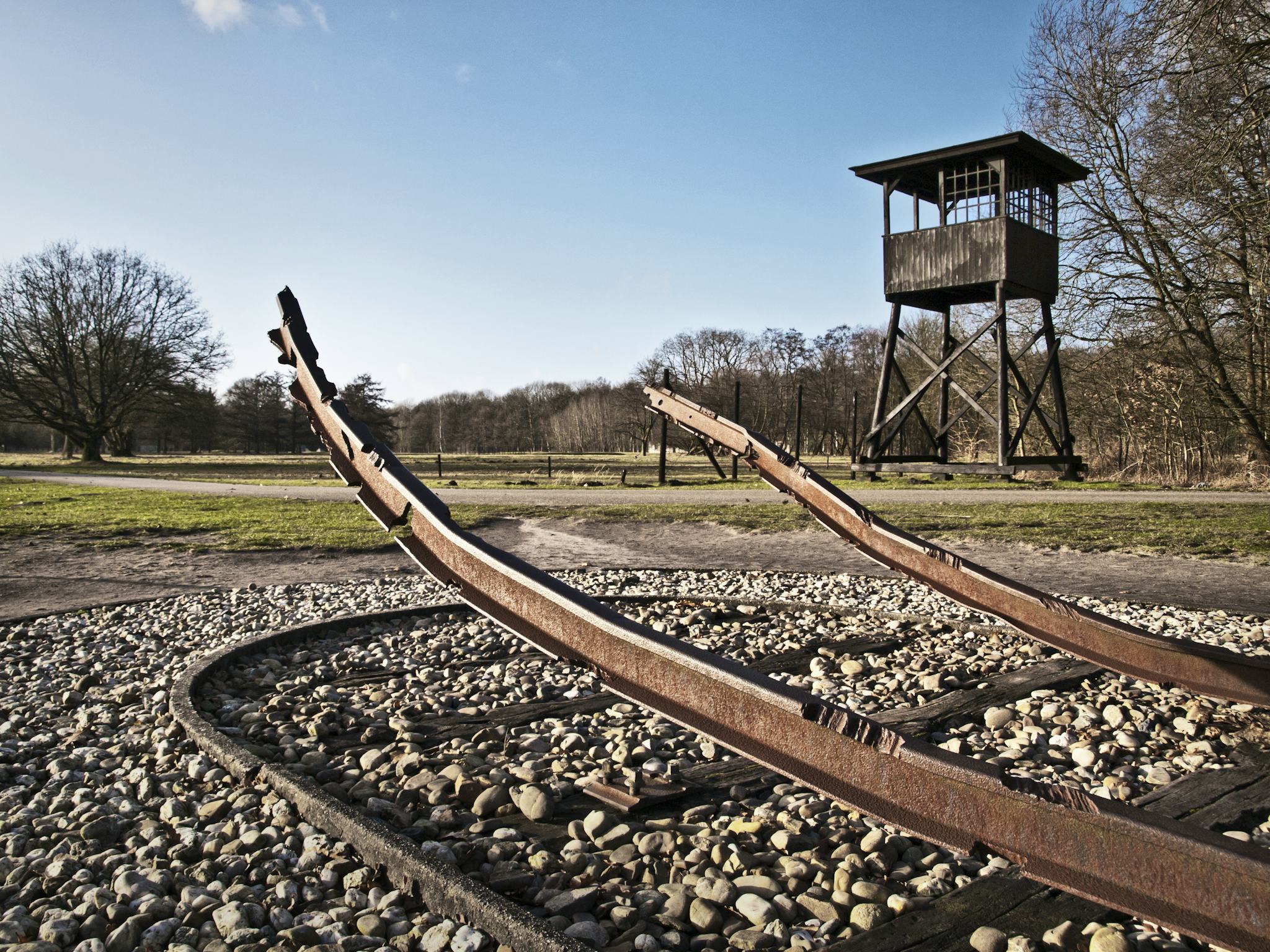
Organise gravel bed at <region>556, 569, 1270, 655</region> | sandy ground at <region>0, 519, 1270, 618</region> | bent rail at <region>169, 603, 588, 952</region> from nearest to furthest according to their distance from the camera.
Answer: bent rail at <region>169, 603, 588, 952</region> → gravel bed at <region>556, 569, 1270, 655</region> → sandy ground at <region>0, 519, 1270, 618</region>

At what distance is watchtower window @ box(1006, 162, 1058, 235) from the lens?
16.5 m

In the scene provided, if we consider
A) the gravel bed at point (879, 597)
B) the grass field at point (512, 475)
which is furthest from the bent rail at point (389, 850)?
the grass field at point (512, 475)

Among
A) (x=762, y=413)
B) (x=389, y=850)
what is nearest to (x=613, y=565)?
(x=389, y=850)

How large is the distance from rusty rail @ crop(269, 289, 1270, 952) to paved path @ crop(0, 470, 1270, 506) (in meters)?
14.6

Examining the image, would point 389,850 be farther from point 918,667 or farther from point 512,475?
point 512,475

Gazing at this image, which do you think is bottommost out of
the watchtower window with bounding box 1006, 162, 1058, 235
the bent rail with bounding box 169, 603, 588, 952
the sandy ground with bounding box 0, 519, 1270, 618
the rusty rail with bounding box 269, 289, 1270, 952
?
the sandy ground with bounding box 0, 519, 1270, 618

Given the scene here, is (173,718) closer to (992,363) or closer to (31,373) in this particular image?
(992,363)

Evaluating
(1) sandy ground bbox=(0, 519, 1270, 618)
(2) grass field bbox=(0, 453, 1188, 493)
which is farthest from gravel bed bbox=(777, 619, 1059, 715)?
(2) grass field bbox=(0, 453, 1188, 493)

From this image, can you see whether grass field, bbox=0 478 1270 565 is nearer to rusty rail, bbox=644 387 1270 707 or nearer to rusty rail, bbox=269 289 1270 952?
rusty rail, bbox=644 387 1270 707

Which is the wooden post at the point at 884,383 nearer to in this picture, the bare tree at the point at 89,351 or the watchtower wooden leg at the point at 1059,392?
the watchtower wooden leg at the point at 1059,392

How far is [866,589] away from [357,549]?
6.47 metres

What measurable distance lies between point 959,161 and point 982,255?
1.86 metres

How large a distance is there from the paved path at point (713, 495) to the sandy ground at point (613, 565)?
5.47 metres

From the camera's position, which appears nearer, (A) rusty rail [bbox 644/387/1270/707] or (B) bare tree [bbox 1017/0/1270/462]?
(A) rusty rail [bbox 644/387/1270/707]
